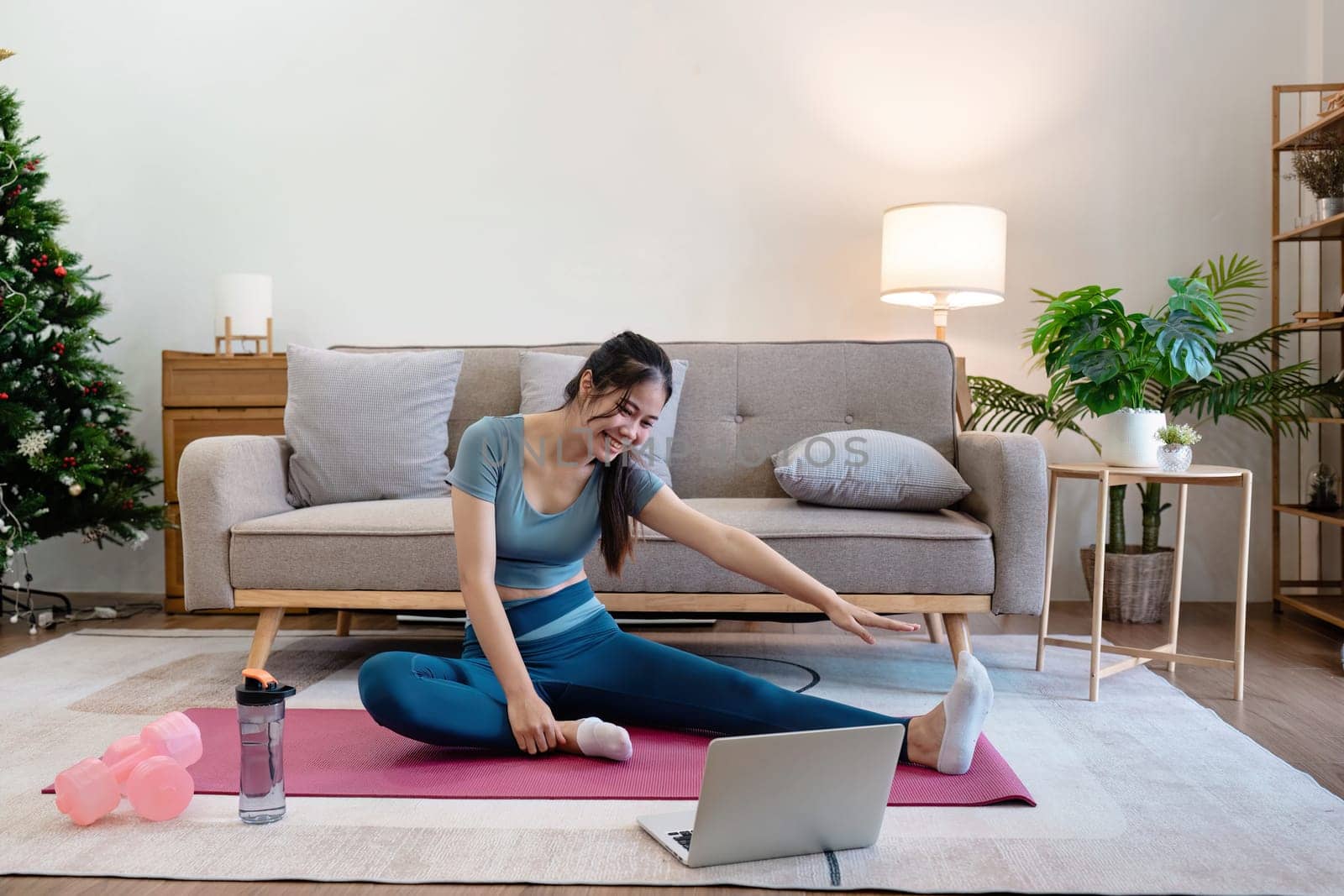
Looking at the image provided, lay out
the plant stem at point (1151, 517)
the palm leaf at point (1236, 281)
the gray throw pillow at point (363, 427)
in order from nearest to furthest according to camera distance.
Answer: the gray throw pillow at point (363, 427), the plant stem at point (1151, 517), the palm leaf at point (1236, 281)

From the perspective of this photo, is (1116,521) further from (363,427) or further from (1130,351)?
(363,427)

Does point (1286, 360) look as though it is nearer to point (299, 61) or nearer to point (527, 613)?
point (527, 613)

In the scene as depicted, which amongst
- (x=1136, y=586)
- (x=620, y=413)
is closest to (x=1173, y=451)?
(x=1136, y=586)

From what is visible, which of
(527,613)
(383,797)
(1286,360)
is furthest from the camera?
(1286,360)

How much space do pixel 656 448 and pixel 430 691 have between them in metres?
1.20

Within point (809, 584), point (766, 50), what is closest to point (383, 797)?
point (809, 584)

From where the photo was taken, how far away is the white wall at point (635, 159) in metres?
3.62

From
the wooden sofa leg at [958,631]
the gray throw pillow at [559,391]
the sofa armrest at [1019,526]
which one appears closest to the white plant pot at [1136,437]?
the sofa armrest at [1019,526]

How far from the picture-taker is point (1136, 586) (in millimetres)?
3264

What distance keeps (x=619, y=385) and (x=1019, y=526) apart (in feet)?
3.60

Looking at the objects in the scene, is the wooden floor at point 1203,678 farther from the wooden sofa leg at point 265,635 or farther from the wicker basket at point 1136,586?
the wooden sofa leg at point 265,635

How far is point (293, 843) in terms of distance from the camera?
1467mm

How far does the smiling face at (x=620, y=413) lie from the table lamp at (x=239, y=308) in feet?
6.84

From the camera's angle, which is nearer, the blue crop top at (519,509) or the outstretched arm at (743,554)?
the outstretched arm at (743,554)
